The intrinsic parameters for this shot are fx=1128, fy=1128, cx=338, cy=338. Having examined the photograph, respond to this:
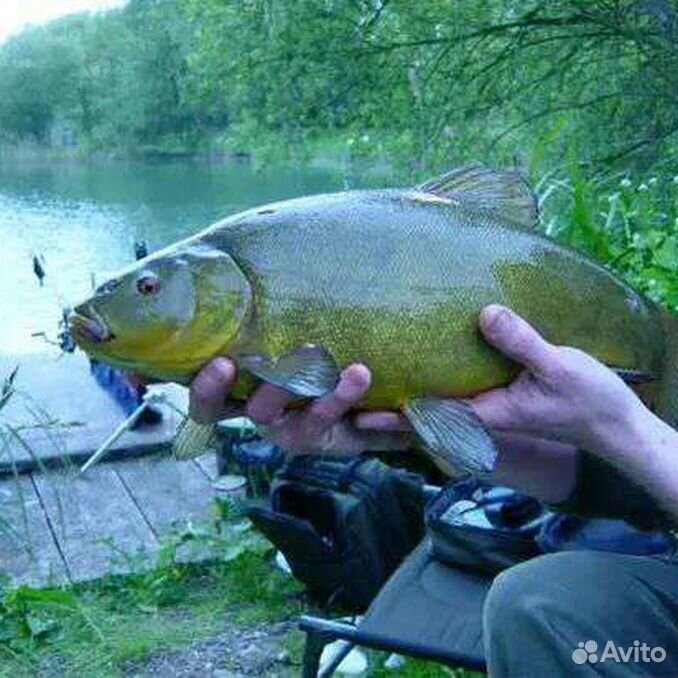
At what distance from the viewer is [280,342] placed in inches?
51.0

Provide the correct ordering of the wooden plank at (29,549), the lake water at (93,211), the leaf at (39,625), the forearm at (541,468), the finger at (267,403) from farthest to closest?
the lake water at (93,211)
the wooden plank at (29,549)
the leaf at (39,625)
the forearm at (541,468)
the finger at (267,403)

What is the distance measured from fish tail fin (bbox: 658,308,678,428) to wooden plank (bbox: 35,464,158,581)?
79.4 inches

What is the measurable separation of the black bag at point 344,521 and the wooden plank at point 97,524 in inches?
25.7

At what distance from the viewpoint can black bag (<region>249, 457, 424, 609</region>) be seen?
9.40 ft

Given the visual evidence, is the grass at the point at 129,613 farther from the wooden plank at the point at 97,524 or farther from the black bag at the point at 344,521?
the black bag at the point at 344,521

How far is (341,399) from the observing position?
4.36ft

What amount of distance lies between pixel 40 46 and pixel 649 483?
3599 centimetres

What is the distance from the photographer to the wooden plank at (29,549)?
3287mm

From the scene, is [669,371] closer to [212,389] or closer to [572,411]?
[572,411]

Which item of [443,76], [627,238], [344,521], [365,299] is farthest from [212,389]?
[443,76]

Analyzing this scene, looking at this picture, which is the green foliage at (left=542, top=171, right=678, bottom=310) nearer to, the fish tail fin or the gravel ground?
the fish tail fin

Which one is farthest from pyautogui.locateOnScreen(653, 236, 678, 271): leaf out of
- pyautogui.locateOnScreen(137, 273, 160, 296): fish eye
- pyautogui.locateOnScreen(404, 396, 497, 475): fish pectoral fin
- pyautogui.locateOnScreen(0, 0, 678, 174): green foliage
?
pyautogui.locateOnScreen(0, 0, 678, 174): green foliage

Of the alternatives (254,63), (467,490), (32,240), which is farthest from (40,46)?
(467,490)

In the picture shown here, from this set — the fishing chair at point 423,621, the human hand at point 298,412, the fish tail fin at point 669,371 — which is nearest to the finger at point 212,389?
the human hand at point 298,412
